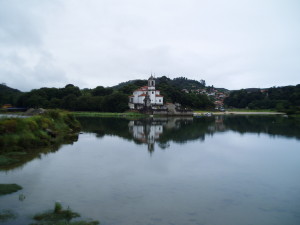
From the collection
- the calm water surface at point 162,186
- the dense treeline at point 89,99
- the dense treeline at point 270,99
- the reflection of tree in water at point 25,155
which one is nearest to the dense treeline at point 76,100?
the dense treeline at point 89,99

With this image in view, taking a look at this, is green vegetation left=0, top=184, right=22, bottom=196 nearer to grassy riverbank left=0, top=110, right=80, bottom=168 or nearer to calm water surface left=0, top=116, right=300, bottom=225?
calm water surface left=0, top=116, right=300, bottom=225

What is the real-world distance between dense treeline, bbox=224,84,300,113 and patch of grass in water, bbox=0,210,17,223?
99046 mm

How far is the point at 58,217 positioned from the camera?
8.95m

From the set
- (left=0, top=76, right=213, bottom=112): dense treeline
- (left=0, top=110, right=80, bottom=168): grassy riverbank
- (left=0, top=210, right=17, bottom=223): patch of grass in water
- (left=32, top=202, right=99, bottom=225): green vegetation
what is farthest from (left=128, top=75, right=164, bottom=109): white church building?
(left=0, top=210, right=17, bottom=223): patch of grass in water

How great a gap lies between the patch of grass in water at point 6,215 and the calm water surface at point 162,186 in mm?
223

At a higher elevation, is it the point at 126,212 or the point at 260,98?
the point at 260,98

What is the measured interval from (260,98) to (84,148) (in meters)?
111

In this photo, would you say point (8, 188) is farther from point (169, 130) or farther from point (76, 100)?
point (76, 100)

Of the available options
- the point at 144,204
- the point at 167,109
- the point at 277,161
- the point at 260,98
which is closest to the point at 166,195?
the point at 144,204

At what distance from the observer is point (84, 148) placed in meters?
23.1

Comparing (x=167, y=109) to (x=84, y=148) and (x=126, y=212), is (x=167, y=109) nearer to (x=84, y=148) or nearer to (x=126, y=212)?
(x=84, y=148)

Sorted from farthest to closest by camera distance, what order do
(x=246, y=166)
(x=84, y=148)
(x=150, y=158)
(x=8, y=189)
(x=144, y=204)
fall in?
(x=84, y=148) < (x=150, y=158) < (x=246, y=166) < (x=8, y=189) < (x=144, y=204)

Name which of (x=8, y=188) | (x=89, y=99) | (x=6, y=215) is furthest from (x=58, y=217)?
(x=89, y=99)

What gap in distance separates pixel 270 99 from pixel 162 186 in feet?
379
